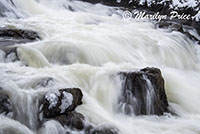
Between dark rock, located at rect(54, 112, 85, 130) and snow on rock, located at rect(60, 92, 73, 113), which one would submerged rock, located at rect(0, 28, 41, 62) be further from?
dark rock, located at rect(54, 112, 85, 130)

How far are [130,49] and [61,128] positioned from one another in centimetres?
433

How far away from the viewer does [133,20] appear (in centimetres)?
1215

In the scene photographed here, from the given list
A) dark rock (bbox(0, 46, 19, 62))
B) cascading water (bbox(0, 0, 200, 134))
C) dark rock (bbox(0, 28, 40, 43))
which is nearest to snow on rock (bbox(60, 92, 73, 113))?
cascading water (bbox(0, 0, 200, 134))

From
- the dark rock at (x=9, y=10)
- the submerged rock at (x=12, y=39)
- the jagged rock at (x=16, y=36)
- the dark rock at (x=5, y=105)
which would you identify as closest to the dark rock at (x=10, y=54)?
the submerged rock at (x=12, y=39)

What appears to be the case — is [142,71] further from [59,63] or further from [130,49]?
[130,49]

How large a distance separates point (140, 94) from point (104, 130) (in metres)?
1.30

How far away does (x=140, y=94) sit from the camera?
5.37m

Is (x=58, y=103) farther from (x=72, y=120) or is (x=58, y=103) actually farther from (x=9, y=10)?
(x=9, y=10)

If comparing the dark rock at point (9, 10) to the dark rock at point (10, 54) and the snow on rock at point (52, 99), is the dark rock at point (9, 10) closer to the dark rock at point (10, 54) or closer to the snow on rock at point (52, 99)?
the dark rock at point (10, 54)

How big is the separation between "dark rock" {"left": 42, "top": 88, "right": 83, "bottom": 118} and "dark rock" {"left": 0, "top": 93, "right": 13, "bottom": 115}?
0.41 meters

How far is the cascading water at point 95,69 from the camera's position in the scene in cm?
444

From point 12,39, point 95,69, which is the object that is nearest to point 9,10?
point 12,39

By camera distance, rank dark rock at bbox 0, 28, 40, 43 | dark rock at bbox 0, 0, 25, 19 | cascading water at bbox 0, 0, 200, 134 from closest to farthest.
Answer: cascading water at bbox 0, 0, 200, 134, dark rock at bbox 0, 28, 40, 43, dark rock at bbox 0, 0, 25, 19

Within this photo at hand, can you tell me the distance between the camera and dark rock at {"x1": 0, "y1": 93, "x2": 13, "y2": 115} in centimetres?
402
